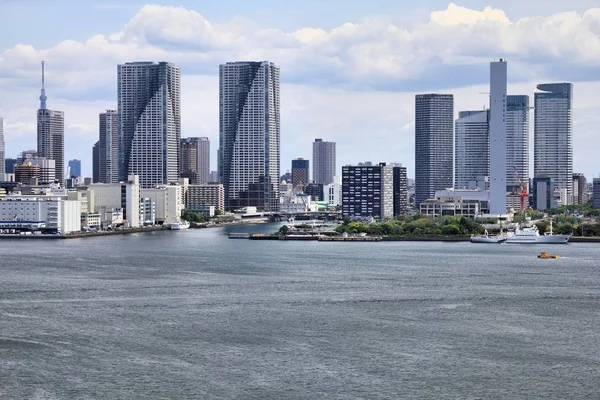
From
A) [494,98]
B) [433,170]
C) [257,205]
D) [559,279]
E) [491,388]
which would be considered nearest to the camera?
[491,388]

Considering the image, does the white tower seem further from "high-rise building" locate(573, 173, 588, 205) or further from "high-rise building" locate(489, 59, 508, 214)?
"high-rise building" locate(573, 173, 588, 205)

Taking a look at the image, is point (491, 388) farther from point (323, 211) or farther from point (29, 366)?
point (323, 211)

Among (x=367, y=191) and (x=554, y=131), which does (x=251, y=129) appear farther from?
(x=554, y=131)

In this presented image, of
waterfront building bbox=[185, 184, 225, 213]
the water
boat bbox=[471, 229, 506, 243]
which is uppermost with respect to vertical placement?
waterfront building bbox=[185, 184, 225, 213]

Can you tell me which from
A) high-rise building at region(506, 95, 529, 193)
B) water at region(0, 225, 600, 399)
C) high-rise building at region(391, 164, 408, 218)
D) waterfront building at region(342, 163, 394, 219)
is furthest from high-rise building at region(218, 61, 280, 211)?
water at region(0, 225, 600, 399)

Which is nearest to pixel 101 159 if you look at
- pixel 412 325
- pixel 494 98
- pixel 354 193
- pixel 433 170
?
pixel 433 170

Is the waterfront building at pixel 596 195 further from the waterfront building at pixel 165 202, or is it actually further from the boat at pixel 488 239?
the boat at pixel 488 239
